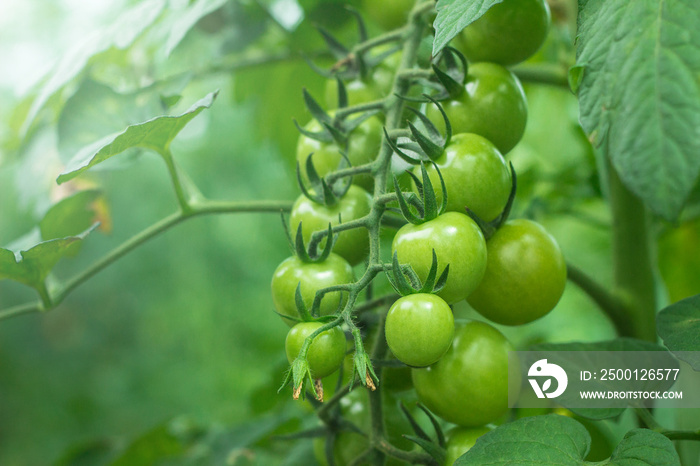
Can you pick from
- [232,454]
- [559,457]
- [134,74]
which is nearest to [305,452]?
[232,454]

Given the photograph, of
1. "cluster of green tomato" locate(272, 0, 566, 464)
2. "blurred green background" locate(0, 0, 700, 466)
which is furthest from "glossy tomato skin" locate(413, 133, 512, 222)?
"blurred green background" locate(0, 0, 700, 466)

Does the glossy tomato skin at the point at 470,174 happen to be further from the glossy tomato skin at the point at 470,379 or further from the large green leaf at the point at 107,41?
the large green leaf at the point at 107,41

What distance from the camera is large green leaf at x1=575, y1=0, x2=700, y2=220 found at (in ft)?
0.73

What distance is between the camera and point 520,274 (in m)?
0.34

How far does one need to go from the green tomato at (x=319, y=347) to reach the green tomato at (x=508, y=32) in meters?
0.23

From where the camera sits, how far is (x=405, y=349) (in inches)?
10.4

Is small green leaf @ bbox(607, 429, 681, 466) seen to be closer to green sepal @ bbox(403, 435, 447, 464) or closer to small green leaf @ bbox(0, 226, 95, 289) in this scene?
green sepal @ bbox(403, 435, 447, 464)

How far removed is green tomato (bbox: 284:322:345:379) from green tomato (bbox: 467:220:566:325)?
12 centimetres

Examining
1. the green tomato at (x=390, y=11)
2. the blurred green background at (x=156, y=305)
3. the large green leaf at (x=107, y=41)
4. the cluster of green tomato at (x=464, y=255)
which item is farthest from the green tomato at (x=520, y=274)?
the blurred green background at (x=156, y=305)

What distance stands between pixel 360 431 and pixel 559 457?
0.41 feet

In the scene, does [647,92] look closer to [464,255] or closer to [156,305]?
[464,255]

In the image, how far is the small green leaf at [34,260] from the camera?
1.34 ft

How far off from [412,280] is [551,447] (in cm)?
12

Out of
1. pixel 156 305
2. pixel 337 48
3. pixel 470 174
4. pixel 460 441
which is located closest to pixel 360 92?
pixel 337 48
